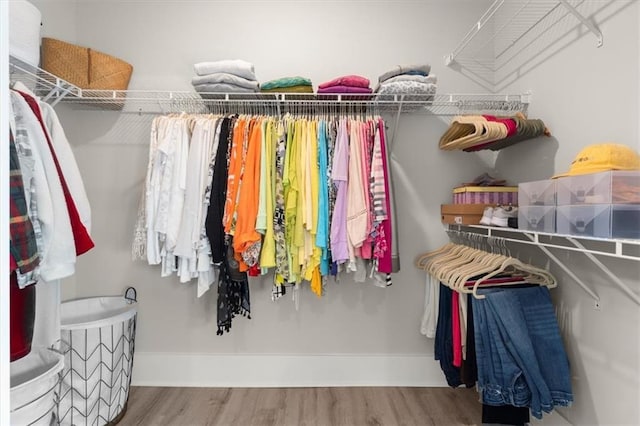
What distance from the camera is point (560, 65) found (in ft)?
4.93

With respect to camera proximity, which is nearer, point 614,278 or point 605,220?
point 605,220

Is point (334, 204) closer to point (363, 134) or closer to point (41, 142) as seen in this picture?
point (363, 134)

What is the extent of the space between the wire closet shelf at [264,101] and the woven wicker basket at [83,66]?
6 centimetres

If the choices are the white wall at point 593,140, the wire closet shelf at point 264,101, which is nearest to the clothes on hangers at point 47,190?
the wire closet shelf at point 264,101

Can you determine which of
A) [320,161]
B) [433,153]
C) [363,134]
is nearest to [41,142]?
[320,161]

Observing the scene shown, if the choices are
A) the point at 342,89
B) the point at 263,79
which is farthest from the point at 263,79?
the point at 342,89

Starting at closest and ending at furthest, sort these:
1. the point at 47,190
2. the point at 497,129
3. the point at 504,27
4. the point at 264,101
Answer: the point at 47,190, the point at 497,129, the point at 264,101, the point at 504,27

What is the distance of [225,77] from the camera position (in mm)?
1677

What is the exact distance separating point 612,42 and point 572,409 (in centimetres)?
153

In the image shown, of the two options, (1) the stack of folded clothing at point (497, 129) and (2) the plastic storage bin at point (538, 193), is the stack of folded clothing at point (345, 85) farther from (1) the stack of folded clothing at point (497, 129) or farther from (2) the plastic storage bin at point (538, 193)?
(2) the plastic storage bin at point (538, 193)

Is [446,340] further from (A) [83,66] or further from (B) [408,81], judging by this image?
(A) [83,66]

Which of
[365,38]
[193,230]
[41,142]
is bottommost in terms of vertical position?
[193,230]

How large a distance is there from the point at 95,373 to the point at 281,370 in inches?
39.3

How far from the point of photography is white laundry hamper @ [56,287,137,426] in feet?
5.11
